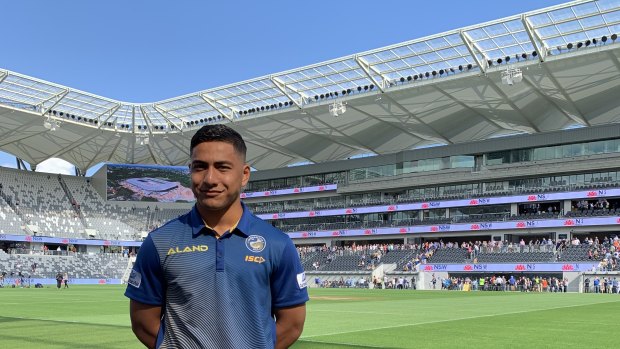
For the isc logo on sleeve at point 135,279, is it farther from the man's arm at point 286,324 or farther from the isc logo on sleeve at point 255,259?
the man's arm at point 286,324

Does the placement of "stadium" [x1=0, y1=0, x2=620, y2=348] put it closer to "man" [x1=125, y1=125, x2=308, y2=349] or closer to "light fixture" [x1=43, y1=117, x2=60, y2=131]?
"light fixture" [x1=43, y1=117, x2=60, y2=131]

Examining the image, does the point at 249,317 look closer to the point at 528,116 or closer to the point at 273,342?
the point at 273,342

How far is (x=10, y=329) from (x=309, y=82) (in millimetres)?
47660

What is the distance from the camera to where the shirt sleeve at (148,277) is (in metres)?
3.55

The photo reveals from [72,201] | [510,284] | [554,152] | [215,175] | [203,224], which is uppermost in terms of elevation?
[554,152]

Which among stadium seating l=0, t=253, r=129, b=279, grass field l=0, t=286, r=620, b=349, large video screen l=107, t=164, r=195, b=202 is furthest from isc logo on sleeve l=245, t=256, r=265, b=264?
large video screen l=107, t=164, r=195, b=202

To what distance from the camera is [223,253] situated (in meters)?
3.43

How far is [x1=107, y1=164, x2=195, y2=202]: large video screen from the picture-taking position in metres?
89.2

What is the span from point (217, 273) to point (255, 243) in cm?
24

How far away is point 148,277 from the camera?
357cm

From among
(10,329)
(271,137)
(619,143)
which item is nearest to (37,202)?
(271,137)

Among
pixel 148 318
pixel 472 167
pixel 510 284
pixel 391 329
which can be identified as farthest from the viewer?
pixel 472 167

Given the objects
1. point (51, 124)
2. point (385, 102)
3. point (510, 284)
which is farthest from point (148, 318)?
point (51, 124)

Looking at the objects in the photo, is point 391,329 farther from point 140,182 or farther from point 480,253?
point 140,182
